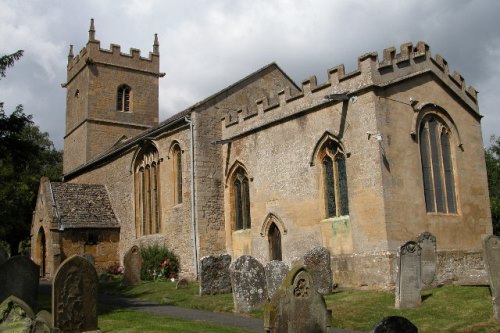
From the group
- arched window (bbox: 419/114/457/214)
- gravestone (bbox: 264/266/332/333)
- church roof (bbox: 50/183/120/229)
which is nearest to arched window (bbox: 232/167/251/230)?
arched window (bbox: 419/114/457/214)

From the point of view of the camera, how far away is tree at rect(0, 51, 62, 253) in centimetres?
1499

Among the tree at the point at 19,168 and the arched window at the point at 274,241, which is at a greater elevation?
the tree at the point at 19,168

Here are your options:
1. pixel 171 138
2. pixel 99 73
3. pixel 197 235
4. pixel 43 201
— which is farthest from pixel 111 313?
pixel 99 73

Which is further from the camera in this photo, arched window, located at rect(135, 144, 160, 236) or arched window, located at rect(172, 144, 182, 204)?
arched window, located at rect(135, 144, 160, 236)

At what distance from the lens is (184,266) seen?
71.8 ft

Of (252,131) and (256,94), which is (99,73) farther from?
(252,131)

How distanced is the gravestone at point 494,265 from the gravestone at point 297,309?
13.7 ft

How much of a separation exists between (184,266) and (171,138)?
18.8ft

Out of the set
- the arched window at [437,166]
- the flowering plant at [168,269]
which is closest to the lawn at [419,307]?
the arched window at [437,166]

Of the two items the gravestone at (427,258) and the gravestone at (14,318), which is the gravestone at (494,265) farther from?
the gravestone at (14,318)

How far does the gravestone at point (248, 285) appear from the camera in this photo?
44.9 feet

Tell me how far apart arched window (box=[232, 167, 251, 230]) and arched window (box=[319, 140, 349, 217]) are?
4334 mm

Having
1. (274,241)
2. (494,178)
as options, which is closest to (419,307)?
(274,241)

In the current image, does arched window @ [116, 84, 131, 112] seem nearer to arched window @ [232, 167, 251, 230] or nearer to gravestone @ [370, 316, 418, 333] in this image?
arched window @ [232, 167, 251, 230]
